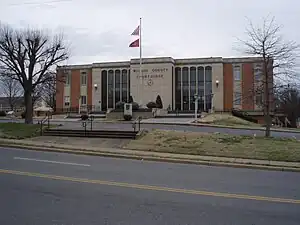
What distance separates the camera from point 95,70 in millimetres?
67500

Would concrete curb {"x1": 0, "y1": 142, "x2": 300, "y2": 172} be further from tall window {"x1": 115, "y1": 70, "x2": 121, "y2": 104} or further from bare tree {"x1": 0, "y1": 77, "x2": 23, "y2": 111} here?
bare tree {"x1": 0, "y1": 77, "x2": 23, "y2": 111}

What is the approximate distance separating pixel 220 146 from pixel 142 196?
10.8 metres

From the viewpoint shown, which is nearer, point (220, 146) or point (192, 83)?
point (220, 146)

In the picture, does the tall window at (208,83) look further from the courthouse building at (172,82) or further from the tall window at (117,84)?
the tall window at (117,84)

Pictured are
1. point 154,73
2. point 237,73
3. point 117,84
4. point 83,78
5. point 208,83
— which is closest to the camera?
point 237,73

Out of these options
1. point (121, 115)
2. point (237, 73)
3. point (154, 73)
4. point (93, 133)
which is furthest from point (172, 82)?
point (93, 133)

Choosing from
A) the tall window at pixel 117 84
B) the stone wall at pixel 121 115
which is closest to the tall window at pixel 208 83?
the tall window at pixel 117 84

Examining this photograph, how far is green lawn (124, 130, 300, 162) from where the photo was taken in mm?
16172

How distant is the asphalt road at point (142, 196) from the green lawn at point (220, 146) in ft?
13.5

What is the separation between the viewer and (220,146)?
18.0 meters

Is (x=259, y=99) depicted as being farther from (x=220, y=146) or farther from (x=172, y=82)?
(x=172, y=82)

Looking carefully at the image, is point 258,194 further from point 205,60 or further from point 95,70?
point 95,70

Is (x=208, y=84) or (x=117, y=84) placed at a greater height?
(x=117, y=84)

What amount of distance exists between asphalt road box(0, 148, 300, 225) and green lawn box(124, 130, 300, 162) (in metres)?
4.12
